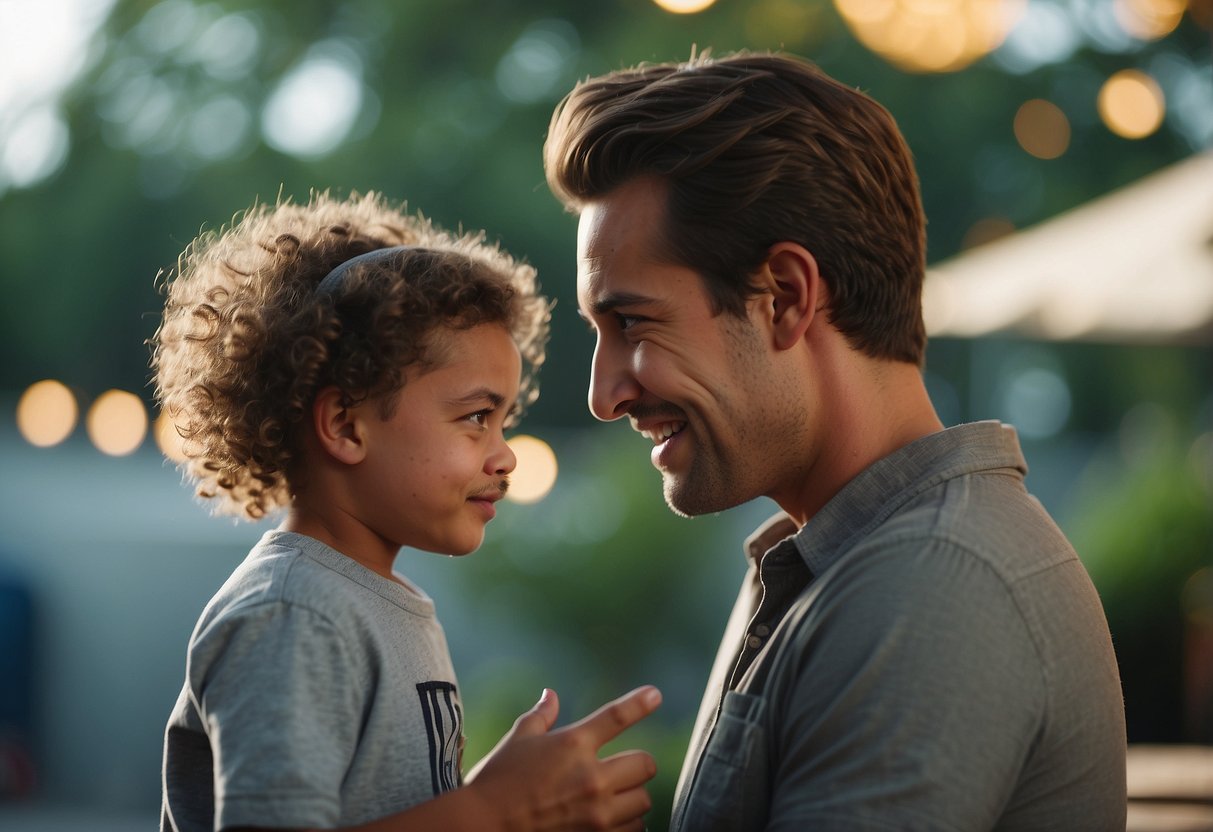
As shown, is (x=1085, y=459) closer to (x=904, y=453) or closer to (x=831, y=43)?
(x=831, y=43)

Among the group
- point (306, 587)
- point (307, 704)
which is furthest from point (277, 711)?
point (306, 587)

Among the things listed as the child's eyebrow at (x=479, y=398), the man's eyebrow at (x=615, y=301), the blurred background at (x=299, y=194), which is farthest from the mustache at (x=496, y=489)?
the blurred background at (x=299, y=194)

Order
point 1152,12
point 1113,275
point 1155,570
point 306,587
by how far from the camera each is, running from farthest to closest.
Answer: point 1152,12, point 1155,570, point 1113,275, point 306,587

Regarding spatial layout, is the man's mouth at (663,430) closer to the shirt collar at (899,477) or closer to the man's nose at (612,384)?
the man's nose at (612,384)

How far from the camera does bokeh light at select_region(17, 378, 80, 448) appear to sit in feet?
28.0

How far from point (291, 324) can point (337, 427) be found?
0.60 feet

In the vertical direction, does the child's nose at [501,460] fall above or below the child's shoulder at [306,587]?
above

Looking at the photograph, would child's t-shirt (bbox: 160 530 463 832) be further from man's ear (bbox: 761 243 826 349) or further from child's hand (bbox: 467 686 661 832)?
man's ear (bbox: 761 243 826 349)

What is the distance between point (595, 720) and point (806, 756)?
30cm

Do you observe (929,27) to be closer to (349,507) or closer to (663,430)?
(663,430)

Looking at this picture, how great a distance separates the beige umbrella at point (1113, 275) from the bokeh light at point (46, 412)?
584 centimetres

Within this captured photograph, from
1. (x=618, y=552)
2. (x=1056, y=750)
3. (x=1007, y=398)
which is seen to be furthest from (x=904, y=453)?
(x=1007, y=398)

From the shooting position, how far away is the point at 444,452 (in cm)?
193

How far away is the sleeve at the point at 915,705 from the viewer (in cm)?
131
